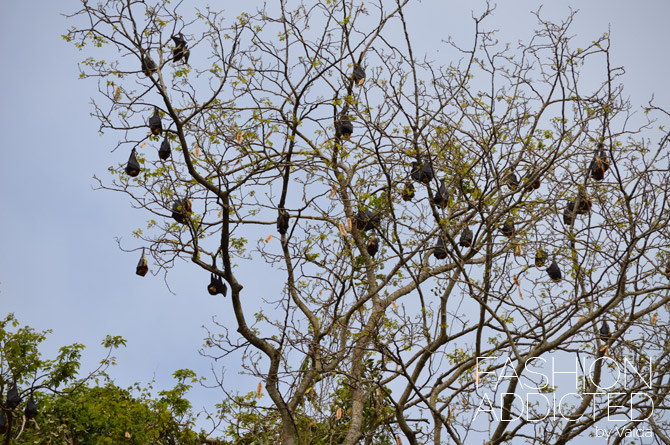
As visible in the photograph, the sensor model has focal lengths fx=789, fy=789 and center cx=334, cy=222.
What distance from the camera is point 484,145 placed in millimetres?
8781

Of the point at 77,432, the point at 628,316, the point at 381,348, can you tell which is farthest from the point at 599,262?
the point at 77,432

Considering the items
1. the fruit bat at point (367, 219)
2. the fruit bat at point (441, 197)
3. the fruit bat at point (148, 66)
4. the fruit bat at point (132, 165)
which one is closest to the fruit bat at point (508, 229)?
the fruit bat at point (441, 197)

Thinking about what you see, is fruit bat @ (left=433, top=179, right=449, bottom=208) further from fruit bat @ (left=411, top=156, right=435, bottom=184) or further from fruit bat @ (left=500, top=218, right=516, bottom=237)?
fruit bat @ (left=500, top=218, right=516, bottom=237)

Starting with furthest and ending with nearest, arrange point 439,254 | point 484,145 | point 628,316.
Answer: point 439,254, point 628,316, point 484,145

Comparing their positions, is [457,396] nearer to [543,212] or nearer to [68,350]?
[543,212]

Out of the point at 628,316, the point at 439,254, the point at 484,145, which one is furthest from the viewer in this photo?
the point at 439,254

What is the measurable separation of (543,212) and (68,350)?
838 centimetres

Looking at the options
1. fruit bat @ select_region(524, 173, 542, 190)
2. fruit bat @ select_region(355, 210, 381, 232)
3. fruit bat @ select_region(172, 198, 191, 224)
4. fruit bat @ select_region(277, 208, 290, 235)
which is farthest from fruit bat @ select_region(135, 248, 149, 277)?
fruit bat @ select_region(524, 173, 542, 190)

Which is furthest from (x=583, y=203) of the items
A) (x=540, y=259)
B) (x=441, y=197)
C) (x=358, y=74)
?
(x=358, y=74)

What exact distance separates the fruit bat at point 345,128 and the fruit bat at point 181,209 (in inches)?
85.1

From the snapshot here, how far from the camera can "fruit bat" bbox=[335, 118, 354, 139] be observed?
401 inches

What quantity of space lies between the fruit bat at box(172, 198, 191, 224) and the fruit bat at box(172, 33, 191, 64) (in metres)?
1.80

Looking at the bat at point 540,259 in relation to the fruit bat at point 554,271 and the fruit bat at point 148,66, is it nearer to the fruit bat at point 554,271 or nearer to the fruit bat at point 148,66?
the fruit bat at point 554,271

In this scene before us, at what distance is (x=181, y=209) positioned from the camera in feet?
32.1
